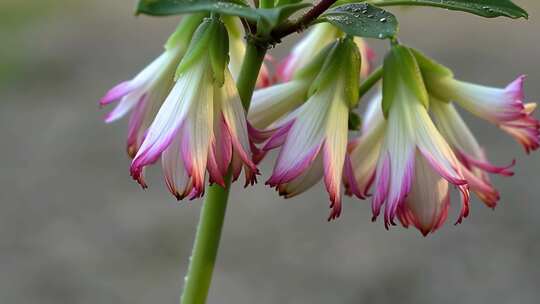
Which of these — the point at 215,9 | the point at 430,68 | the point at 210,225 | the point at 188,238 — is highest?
the point at 215,9

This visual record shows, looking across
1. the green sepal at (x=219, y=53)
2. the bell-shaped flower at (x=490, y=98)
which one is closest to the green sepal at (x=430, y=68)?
the bell-shaped flower at (x=490, y=98)

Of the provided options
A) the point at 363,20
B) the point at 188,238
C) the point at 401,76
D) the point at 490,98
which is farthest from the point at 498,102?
the point at 188,238

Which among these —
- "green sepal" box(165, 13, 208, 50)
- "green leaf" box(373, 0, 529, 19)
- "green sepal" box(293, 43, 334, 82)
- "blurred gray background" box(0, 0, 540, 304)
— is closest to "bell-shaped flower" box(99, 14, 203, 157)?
"green sepal" box(165, 13, 208, 50)

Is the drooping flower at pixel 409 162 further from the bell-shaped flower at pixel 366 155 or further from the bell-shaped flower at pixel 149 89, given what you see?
the bell-shaped flower at pixel 149 89

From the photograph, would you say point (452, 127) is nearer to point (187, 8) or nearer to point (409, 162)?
point (409, 162)

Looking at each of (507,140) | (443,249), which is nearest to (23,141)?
(443,249)

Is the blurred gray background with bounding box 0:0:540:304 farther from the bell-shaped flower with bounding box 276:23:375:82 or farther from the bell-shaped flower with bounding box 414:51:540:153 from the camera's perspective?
the bell-shaped flower with bounding box 414:51:540:153
